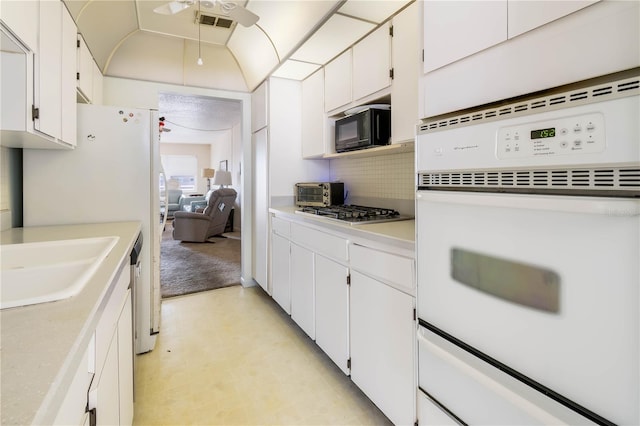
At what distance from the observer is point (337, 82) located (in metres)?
2.52

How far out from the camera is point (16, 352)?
0.55 m

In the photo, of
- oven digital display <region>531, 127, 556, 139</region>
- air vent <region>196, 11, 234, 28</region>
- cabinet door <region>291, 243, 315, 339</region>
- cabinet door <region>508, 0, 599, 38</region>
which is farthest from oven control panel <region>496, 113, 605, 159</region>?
air vent <region>196, 11, 234, 28</region>

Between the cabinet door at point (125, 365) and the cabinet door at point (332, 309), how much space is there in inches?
43.6

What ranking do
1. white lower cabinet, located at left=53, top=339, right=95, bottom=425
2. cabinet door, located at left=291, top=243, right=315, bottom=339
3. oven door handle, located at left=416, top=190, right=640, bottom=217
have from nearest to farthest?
white lower cabinet, located at left=53, top=339, right=95, bottom=425
oven door handle, located at left=416, top=190, right=640, bottom=217
cabinet door, located at left=291, top=243, right=315, bottom=339

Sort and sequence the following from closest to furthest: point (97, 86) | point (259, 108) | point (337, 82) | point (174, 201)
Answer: point (337, 82), point (97, 86), point (259, 108), point (174, 201)

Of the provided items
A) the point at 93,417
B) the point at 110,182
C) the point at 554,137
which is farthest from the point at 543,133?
the point at 110,182

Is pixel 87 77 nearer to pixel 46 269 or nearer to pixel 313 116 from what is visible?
pixel 313 116

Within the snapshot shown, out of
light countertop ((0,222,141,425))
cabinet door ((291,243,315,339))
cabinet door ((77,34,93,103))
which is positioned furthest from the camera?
cabinet door ((291,243,315,339))

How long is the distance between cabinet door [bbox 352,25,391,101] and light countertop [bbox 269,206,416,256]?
0.89 metres

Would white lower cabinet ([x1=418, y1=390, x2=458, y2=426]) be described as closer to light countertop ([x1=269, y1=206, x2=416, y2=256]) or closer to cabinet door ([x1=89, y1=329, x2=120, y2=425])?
light countertop ([x1=269, y1=206, x2=416, y2=256])

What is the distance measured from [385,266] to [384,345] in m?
0.39

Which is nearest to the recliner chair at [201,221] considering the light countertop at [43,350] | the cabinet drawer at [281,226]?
the cabinet drawer at [281,226]

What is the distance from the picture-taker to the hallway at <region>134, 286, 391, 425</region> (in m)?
1.71

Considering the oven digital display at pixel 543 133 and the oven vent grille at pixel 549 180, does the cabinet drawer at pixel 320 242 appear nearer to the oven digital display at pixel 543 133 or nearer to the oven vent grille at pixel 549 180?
the oven vent grille at pixel 549 180
